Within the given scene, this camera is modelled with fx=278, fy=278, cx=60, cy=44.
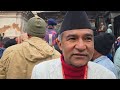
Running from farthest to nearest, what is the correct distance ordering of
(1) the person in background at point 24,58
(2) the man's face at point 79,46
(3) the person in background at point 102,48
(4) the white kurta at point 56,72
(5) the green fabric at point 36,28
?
1. (3) the person in background at point 102,48
2. (5) the green fabric at point 36,28
3. (1) the person in background at point 24,58
4. (4) the white kurta at point 56,72
5. (2) the man's face at point 79,46

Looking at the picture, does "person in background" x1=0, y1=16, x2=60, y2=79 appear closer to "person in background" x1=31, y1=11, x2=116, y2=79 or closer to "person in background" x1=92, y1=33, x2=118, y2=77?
"person in background" x1=92, y1=33, x2=118, y2=77

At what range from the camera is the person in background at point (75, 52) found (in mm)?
1338

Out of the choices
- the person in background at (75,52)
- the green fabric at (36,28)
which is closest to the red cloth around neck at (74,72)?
the person in background at (75,52)

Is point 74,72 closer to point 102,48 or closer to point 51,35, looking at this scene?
point 102,48

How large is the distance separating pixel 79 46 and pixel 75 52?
41 millimetres

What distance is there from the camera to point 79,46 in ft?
4.33

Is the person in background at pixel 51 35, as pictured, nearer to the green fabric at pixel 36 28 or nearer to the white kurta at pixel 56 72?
the green fabric at pixel 36 28

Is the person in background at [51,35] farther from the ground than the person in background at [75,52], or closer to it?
closer to it

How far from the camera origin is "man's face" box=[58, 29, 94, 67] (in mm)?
1327
